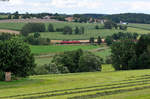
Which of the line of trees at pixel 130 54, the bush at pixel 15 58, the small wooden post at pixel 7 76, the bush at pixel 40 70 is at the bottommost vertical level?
the bush at pixel 40 70

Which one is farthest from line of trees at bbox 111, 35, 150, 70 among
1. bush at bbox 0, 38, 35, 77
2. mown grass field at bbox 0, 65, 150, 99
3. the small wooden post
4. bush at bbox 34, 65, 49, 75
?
the small wooden post

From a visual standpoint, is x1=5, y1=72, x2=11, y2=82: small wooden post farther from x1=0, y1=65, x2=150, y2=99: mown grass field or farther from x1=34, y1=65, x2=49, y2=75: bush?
x1=34, y1=65, x2=49, y2=75: bush

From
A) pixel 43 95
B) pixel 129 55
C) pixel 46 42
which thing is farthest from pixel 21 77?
pixel 46 42

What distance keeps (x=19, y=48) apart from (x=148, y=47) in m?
53.6

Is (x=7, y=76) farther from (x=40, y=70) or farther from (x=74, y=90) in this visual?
(x=40, y=70)

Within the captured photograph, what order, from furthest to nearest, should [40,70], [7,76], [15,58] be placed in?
[40,70], [15,58], [7,76]

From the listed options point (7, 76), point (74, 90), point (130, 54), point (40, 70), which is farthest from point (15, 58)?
point (130, 54)

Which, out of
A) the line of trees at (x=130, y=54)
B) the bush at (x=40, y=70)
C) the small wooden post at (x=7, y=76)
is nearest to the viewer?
the small wooden post at (x=7, y=76)

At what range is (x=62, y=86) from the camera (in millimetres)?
43188

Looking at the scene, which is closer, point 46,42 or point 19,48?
point 19,48

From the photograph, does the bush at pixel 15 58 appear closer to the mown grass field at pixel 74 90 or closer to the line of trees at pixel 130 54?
the mown grass field at pixel 74 90

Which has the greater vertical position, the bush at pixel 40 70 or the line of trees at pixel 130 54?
the line of trees at pixel 130 54

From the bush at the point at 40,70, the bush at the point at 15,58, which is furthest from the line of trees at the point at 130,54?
the bush at the point at 15,58

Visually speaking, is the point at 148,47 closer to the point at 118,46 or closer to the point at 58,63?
the point at 118,46
